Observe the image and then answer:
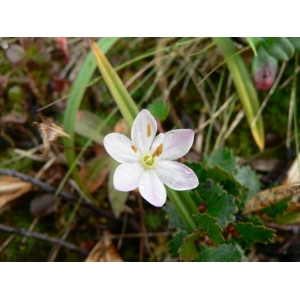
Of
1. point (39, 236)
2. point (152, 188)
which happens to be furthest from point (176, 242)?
point (39, 236)

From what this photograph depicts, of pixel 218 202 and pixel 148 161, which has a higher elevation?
pixel 148 161

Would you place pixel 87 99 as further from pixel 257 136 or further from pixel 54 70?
pixel 257 136

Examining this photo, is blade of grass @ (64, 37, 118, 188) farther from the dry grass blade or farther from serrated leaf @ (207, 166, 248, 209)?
the dry grass blade

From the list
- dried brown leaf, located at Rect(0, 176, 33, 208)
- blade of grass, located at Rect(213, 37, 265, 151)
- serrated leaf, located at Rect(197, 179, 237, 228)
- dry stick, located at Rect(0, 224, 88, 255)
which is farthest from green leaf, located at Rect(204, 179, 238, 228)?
dried brown leaf, located at Rect(0, 176, 33, 208)

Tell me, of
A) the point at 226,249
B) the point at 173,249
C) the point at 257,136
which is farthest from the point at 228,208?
the point at 257,136

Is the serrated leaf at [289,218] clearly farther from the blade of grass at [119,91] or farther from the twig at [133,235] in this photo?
the blade of grass at [119,91]

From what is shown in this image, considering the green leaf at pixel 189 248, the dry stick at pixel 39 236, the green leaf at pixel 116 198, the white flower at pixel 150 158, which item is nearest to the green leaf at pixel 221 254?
the green leaf at pixel 189 248

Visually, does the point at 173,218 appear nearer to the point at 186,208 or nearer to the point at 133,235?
the point at 186,208
